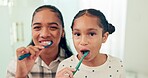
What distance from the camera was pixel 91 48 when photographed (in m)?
0.70

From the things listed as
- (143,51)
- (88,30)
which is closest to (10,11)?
(88,30)

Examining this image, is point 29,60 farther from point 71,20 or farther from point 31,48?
point 71,20

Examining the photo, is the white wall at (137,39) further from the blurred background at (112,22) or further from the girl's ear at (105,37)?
the girl's ear at (105,37)

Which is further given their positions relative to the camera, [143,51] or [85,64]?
[143,51]

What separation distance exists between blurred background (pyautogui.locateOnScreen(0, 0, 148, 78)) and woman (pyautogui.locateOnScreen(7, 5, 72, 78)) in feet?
0.10

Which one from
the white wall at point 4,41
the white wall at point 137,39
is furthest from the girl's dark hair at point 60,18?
the white wall at point 137,39

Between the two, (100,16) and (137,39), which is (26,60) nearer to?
(100,16)

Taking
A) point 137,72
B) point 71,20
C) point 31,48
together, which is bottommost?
point 137,72

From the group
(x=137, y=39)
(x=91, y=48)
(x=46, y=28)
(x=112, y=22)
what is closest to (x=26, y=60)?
(x=46, y=28)

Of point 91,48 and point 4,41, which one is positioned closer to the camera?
point 91,48

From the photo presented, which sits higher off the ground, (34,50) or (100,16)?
(100,16)

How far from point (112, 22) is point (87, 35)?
12 cm

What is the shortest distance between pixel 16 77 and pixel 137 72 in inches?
21.0

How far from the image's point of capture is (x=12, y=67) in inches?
30.5
